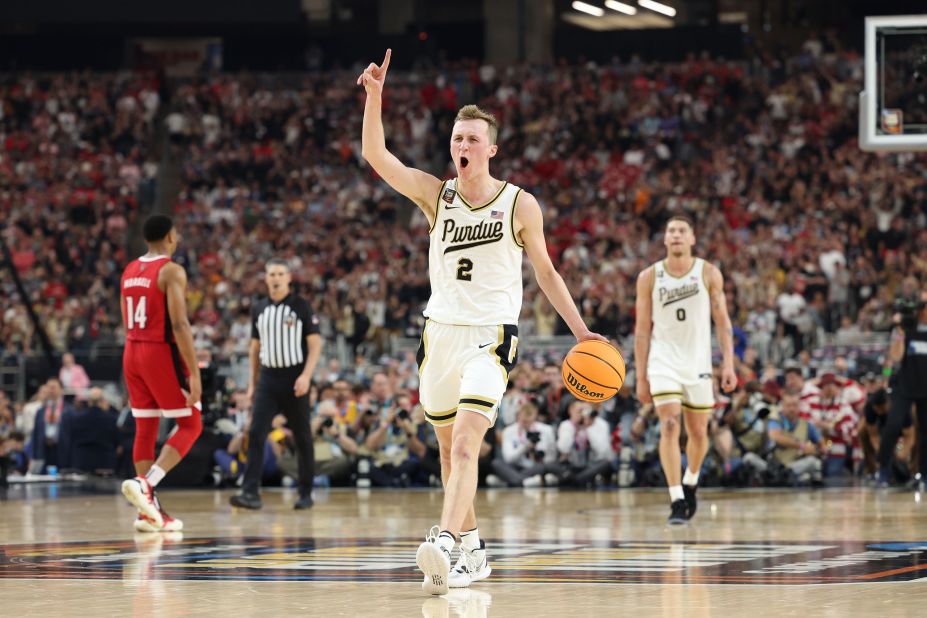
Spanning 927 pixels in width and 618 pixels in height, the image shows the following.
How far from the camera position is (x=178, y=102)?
115 feet

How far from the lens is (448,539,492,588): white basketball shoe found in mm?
6754

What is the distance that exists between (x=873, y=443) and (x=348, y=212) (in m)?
15.8

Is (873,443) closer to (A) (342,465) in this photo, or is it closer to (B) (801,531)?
(A) (342,465)

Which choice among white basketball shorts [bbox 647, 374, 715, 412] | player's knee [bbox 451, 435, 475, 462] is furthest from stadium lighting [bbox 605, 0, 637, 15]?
player's knee [bbox 451, 435, 475, 462]

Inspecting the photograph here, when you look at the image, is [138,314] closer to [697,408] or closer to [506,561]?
[506,561]

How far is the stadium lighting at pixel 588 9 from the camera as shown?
36.6 metres

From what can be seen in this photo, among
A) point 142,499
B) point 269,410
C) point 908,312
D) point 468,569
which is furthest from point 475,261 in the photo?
point 908,312

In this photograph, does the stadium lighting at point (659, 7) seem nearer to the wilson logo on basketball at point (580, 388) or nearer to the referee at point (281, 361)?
the referee at point (281, 361)

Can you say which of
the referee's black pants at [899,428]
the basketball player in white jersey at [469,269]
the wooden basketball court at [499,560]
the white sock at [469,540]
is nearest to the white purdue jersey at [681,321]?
the wooden basketball court at [499,560]

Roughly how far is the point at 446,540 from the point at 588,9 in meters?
31.6

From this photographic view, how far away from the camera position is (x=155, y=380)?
10977 mm

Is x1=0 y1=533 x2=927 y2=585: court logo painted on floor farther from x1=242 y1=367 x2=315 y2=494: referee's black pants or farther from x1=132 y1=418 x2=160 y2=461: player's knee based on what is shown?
x1=242 y1=367 x2=315 y2=494: referee's black pants

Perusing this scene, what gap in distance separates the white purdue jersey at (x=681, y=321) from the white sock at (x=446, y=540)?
501 centimetres

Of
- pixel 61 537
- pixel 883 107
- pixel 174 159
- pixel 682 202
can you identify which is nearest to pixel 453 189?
pixel 61 537
